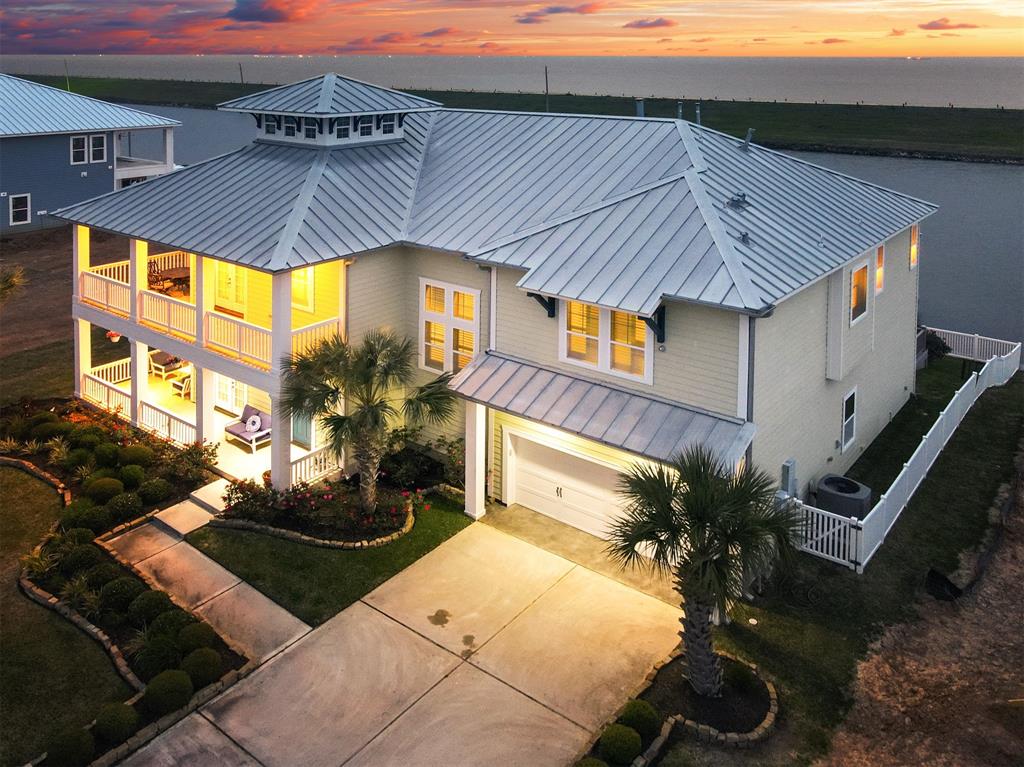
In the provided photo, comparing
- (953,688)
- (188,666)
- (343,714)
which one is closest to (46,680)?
(188,666)

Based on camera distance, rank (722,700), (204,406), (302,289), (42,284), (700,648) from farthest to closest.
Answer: (42,284)
(302,289)
(204,406)
(722,700)
(700,648)

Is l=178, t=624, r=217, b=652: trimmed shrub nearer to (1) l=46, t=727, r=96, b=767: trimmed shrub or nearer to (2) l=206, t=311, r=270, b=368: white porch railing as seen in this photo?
(1) l=46, t=727, r=96, b=767: trimmed shrub

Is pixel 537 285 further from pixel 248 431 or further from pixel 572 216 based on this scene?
pixel 248 431

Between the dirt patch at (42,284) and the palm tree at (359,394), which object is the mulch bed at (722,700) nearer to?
the palm tree at (359,394)

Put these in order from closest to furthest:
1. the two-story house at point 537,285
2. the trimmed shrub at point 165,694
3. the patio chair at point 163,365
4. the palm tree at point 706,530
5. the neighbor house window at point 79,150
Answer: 1. the palm tree at point 706,530
2. the trimmed shrub at point 165,694
3. the two-story house at point 537,285
4. the patio chair at point 163,365
5. the neighbor house window at point 79,150

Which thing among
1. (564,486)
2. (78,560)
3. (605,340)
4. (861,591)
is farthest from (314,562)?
(861,591)

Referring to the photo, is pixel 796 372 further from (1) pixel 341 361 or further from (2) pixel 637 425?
(1) pixel 341 361

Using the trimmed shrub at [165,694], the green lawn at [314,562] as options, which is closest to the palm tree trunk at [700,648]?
the green lawn at [314,562]
